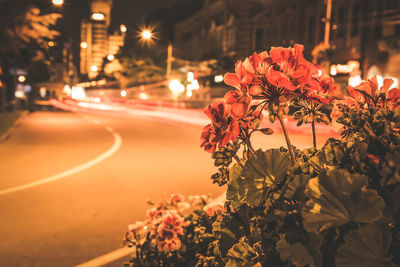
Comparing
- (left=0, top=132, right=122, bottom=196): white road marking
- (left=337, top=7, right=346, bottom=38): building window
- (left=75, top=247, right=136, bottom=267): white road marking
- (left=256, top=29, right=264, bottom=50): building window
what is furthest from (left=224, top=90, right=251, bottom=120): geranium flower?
(left=256, top=29, right=264, bottom=50): building window

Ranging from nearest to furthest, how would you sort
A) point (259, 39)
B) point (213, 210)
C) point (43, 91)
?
point (213, 210), point (259, 39), point (43, 91)

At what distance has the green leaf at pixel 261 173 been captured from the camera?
143 cm

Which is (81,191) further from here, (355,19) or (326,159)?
(355,19)

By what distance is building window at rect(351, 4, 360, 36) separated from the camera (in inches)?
1328

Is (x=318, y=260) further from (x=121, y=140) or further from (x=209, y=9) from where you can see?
(x=209, y=9)

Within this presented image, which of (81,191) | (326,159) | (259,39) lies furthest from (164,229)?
(259,39)

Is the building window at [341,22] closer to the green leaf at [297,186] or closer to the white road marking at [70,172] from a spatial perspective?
the white road marking at [70,172]

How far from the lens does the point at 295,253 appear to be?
1235 mm

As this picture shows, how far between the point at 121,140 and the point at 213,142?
15.4 meters

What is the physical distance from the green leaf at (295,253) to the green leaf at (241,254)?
0.83ft

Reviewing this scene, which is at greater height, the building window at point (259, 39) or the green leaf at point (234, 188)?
the building window at point (259, 39)

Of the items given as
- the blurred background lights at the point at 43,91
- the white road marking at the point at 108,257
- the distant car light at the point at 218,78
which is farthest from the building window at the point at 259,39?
the blurred background lights at the point at 43,91

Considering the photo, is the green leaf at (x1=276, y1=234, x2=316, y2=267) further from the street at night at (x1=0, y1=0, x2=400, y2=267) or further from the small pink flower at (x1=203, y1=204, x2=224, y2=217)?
the small pink flower at (x1=203, y1=204, x2=224, y2=217)

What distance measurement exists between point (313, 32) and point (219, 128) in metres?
40.7
